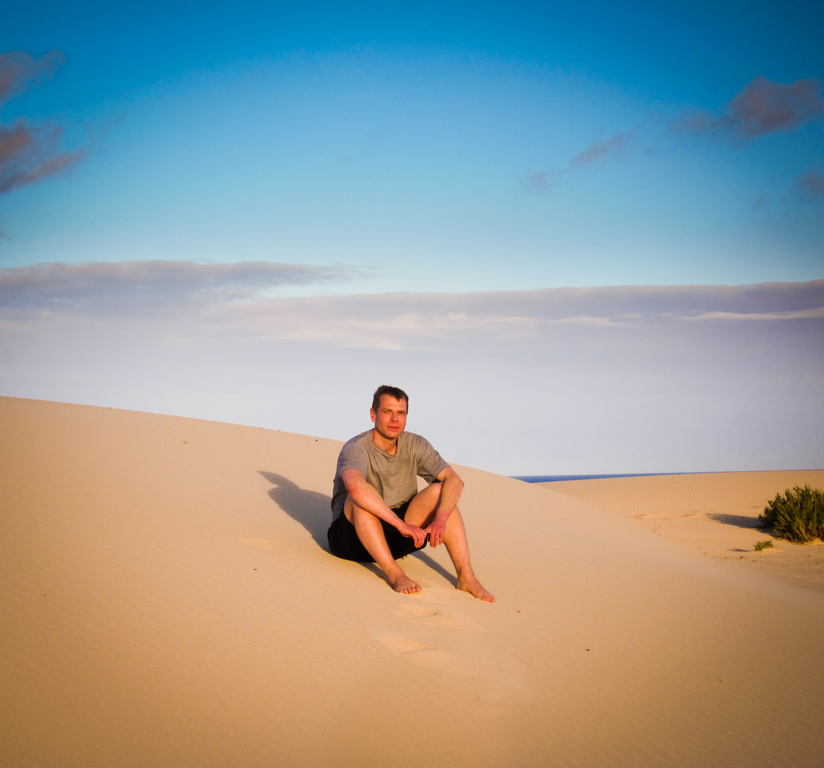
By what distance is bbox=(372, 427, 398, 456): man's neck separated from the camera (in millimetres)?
4680

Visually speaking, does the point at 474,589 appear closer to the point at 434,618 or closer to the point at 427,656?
the point at 434,618

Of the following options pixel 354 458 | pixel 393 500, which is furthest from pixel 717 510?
pixel 354 458

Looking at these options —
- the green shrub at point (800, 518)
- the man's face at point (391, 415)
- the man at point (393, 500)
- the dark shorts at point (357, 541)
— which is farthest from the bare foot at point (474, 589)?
the green shrub at point (800, 518)

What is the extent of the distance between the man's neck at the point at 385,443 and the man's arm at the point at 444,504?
41 cm

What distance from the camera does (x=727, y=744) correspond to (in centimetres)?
295

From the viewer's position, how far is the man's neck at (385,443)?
4.68m

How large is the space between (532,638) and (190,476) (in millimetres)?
4672

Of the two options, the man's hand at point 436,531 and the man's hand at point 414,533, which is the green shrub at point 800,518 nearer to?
the man's hand at point 436,531

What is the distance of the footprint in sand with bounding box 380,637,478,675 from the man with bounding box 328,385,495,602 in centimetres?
72

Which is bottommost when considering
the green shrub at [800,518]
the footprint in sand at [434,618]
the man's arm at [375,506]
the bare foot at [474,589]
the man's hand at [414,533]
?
the green shrub at [800,518]

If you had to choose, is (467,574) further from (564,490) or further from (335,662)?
(564,490)

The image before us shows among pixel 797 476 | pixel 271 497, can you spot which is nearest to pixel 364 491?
pixel 271 497

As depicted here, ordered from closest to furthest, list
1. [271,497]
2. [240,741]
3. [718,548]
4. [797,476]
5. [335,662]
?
1. [240,741]
2. [335,662]
3. [271,497]
4. [718,548]
5. [797,476]

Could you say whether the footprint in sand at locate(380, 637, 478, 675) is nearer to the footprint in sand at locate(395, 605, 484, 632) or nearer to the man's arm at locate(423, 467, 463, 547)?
the footprint in sand at locate(395, 605, 484, 632)
